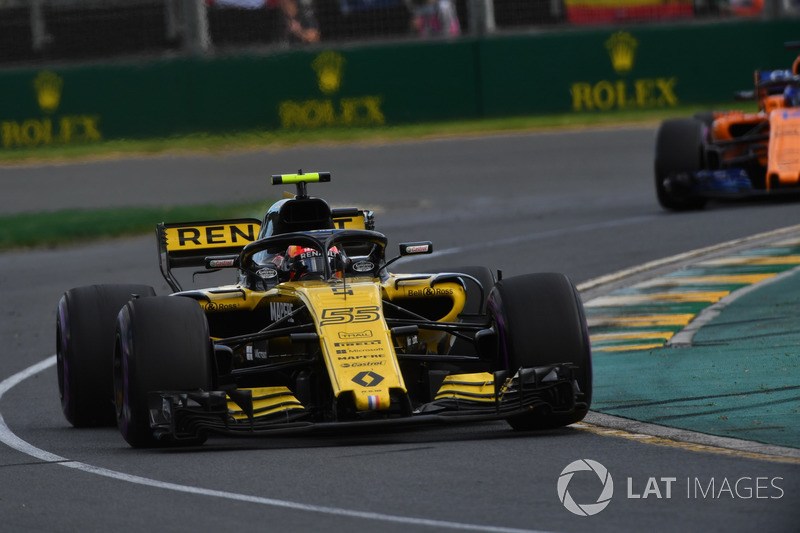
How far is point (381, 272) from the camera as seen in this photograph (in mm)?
10062

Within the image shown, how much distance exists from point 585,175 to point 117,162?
8592 millimetres

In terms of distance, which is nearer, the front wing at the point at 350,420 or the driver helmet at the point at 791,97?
the front wing at the point at 350,420

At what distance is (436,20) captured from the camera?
3036 cm

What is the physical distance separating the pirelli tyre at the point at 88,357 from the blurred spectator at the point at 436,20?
20769 mm

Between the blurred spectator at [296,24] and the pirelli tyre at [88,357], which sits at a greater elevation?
the blurred spectator at [296,24]

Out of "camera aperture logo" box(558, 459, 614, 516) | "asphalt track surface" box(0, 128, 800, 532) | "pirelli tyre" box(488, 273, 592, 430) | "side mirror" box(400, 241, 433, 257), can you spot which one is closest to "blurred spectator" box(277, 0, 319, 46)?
"asphalt track surface" box(0, 128, 800, 532)

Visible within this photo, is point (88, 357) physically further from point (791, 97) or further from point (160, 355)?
point (791, 97)

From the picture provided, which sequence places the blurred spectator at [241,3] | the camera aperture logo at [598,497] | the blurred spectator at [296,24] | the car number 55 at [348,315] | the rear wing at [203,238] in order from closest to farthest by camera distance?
the camera aperture logo at [598,497] → the car number 55 at [348,315] → the rear wing at [203,238] → the blurred spectator at [241,3] → the blurred spectator at [296,24]

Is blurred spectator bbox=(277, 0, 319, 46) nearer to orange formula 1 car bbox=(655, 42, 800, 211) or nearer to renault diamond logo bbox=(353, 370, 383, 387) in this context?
orange formula 1 car bbox=(655, 42, 800, 211)

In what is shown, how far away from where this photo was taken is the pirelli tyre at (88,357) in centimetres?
1004

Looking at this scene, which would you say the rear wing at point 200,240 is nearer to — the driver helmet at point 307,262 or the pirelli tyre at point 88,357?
the pirelli tyre at point 88,357

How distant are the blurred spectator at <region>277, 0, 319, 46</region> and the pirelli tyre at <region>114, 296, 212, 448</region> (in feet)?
70.4

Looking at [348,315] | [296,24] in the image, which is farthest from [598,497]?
[296,24]

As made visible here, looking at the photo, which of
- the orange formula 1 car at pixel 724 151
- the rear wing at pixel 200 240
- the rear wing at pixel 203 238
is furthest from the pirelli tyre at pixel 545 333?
the orange formula 1 car at pixel 724 151
